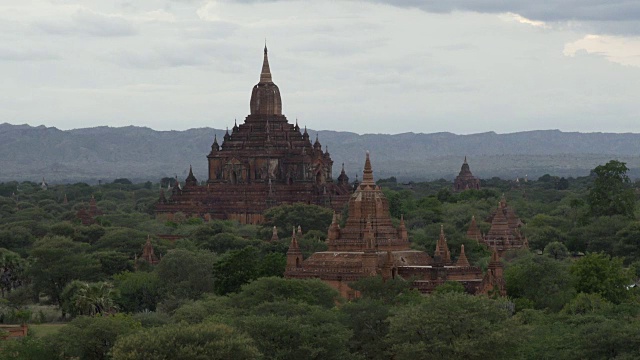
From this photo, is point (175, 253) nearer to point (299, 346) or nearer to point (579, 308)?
point (579, 308)

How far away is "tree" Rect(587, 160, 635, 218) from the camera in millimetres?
114125

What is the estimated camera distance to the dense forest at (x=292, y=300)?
53.9 m

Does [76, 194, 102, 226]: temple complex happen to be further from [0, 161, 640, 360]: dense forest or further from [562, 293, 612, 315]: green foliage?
[562, 293, 612, 315]: green foliage

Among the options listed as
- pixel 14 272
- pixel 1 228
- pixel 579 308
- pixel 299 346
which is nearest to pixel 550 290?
pixel 579 308

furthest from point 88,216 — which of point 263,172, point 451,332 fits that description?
point 451,332

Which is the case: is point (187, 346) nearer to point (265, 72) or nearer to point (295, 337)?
point (295, 337)

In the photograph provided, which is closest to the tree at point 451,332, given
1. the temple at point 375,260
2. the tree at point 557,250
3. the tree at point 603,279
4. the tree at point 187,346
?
the tree at point 187,346

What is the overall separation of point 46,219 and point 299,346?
9433 cm

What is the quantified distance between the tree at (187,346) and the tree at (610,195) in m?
66.5

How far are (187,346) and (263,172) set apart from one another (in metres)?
79.8

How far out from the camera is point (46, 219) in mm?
145750

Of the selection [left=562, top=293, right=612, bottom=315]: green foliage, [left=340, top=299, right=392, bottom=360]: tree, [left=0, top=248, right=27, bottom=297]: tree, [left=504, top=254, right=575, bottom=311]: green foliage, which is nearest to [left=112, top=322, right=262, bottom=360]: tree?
[left=340, top=299, right=392, bottom=360]: tree

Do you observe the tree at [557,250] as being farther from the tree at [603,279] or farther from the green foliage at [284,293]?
the green foliage at [284,293]

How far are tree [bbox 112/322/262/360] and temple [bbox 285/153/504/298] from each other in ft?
61.1
